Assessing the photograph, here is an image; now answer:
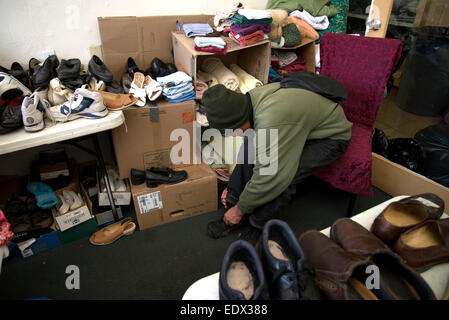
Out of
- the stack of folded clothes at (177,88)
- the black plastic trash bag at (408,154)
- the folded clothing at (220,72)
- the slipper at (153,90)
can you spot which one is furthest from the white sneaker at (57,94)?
the black plastic trash bag at (408,154)

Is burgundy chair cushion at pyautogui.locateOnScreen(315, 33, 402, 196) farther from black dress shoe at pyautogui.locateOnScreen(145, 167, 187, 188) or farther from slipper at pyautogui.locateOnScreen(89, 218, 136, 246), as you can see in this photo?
slipper at pyautogui.locateOnScreen(89, 218, 136, 246)

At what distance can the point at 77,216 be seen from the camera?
160 centimetres

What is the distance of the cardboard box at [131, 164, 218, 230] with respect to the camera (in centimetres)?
167

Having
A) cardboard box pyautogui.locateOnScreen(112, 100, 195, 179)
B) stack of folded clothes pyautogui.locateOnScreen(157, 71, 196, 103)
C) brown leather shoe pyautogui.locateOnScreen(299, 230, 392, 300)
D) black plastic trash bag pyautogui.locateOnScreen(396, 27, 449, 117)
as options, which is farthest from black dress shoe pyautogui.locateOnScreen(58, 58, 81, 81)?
black plastic trash bag pyautogui.locateOnScreen(396, 27, 449, 117)

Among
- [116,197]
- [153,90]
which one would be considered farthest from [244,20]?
[116,197]

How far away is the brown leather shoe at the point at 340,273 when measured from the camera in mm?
643

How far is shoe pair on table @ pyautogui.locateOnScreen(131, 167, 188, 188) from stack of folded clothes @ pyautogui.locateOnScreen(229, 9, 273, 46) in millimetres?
965

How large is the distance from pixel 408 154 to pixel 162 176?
5.83 feet

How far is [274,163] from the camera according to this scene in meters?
1.31

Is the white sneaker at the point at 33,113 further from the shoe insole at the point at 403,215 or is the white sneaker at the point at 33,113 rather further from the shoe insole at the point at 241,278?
the shoe insole at the point at 403,215

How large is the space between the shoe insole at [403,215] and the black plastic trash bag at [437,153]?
1.21 m
